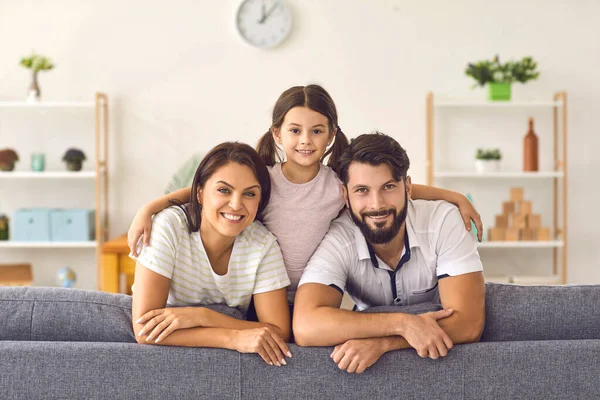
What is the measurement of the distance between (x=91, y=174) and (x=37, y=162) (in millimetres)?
340

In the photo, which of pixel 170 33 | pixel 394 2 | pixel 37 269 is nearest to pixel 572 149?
pixel 394 2

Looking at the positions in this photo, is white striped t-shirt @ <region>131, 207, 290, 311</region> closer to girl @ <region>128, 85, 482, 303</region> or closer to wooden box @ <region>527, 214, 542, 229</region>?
girl @ <region>128, 85, 482, 303</region>

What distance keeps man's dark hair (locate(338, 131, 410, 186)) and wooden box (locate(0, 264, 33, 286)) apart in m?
2.88

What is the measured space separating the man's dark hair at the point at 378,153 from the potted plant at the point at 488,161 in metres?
2.42

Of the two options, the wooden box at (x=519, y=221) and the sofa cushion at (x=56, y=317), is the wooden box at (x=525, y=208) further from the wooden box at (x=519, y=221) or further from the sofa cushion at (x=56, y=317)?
the sofa cushion at (x=56, y=317)

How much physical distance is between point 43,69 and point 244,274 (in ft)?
9.33

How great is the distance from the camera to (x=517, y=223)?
404 cm

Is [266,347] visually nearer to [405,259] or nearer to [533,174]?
[405,259]

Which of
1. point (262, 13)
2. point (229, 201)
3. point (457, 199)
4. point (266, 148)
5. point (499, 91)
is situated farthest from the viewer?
point (262, 13)

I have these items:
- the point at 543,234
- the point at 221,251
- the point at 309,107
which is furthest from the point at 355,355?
the point at 543,234

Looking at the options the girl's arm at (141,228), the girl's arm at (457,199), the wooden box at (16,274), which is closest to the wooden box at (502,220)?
the girl's arm at (457,199)

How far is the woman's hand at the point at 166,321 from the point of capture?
1417 mm

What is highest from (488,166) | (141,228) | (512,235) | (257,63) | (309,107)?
(257,63)

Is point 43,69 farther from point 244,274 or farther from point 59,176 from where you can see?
point 244,274
